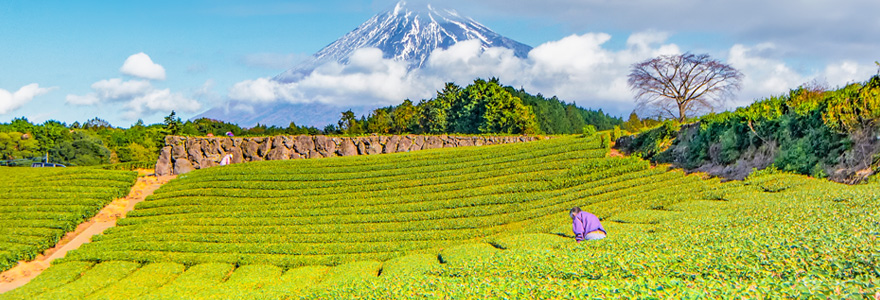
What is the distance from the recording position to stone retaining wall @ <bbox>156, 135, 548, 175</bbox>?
30484 mm

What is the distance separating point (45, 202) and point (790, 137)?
2915 cm

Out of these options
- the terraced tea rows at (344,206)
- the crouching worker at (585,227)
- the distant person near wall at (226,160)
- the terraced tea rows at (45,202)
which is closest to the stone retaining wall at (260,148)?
the distant person near wall at (226,160)

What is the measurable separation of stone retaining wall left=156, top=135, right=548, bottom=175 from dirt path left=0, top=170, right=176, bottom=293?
2.76 metres


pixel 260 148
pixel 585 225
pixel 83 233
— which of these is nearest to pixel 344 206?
pixel 83 233

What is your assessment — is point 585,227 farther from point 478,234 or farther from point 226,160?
point 226,160

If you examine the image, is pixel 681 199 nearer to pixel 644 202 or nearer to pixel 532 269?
pixel 644 202

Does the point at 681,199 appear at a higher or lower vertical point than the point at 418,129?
lower

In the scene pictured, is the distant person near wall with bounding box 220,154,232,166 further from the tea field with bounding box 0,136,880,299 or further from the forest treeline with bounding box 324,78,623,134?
the forest treeline with bounding box 324,78,623,134

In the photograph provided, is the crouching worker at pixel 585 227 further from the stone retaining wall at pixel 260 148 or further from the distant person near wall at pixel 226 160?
the distant person near wall at pixel 226 160

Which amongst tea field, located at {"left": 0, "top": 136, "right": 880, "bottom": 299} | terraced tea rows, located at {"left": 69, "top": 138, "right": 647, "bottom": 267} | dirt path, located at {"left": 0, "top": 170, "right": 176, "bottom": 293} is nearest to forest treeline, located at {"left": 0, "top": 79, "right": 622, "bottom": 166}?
dirt path, located at {"left": 0, "top": 170, "right": 176, "bottom": 293}

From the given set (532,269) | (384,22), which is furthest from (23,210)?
(384,22)

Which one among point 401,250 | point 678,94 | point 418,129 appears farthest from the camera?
point 418,129

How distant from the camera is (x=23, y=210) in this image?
22312 mm

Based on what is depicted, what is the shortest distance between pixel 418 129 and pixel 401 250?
41.3m
